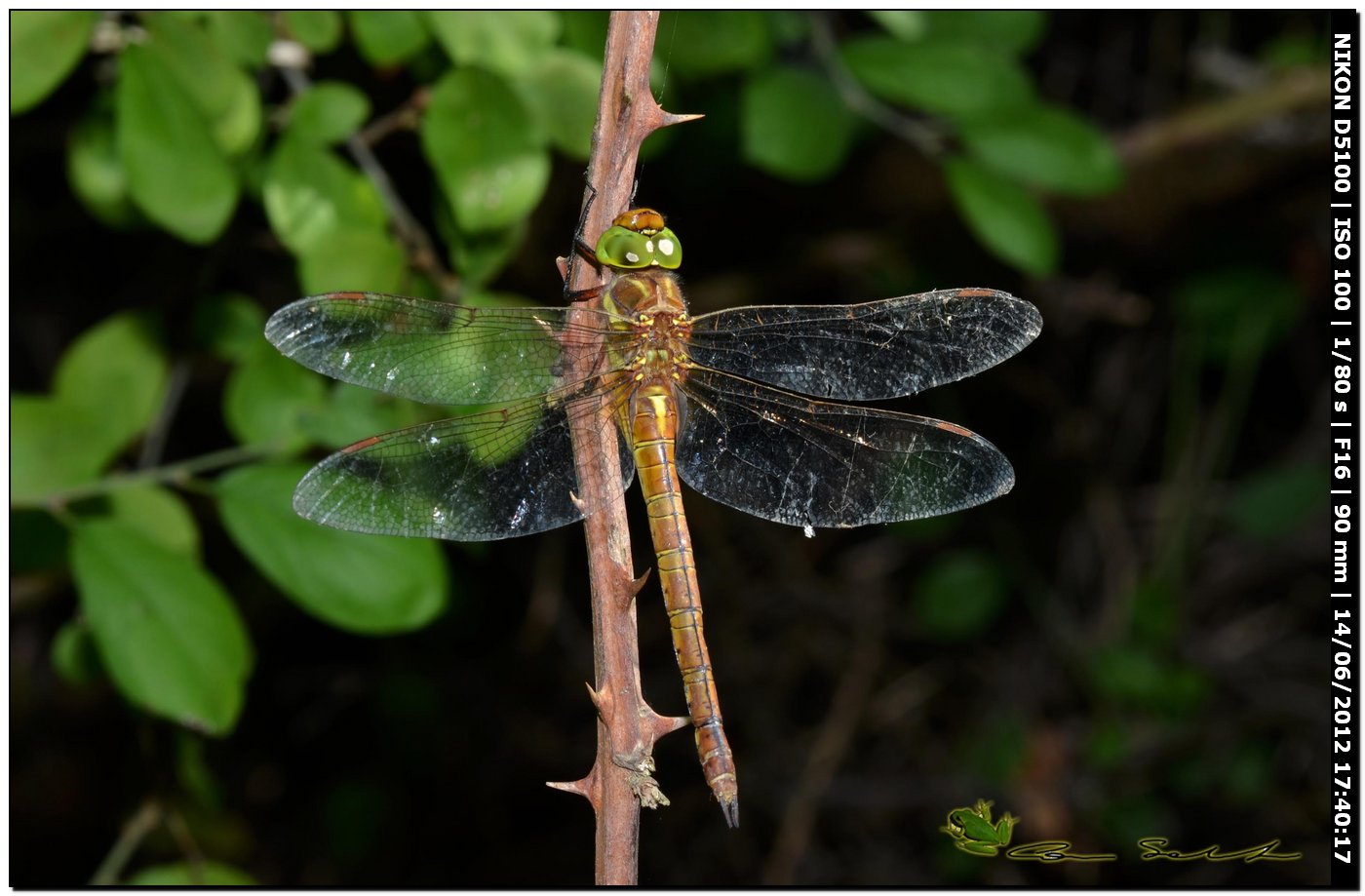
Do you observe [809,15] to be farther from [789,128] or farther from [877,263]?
[877,263]

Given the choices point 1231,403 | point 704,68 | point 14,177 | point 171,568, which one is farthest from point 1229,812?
point 14,177

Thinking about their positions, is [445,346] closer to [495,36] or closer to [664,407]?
[664,407]

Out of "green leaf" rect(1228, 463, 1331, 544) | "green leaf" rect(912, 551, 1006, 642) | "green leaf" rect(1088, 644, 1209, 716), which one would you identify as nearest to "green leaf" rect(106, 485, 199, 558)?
"green leaf" rect(912, 551, 1006, 642)

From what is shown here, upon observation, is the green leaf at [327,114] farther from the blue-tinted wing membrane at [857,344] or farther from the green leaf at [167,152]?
the blue-tinted wing membrane at [857,344]

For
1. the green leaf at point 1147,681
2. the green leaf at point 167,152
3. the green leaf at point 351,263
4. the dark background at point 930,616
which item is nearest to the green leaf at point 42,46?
the green leaf at point 167,152

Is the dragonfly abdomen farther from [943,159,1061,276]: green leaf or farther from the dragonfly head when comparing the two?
[943,159,1061,276]: green leaf

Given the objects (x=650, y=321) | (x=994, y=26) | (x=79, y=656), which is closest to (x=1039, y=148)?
(x=994, y=26)
